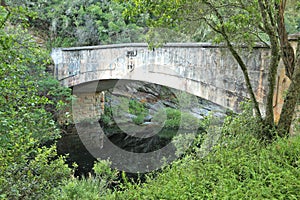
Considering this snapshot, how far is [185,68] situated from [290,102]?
9.29 ft

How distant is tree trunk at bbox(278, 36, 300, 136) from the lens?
3.62m

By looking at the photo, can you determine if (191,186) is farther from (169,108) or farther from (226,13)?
(169,108)

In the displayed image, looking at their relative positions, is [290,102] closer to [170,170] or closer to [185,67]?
[170,170]

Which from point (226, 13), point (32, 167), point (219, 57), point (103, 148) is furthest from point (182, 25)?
point (103, 148)

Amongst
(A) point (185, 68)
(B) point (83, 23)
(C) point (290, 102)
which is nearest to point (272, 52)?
(C) point (290, 102)

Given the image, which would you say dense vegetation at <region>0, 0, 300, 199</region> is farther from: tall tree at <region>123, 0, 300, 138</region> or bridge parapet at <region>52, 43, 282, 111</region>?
bridge parapet at <region>52, 43, 282, 111</region>

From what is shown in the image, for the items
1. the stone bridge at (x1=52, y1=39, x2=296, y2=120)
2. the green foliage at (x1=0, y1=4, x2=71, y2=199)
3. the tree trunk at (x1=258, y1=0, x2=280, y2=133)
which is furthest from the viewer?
the stone bridge at (x1=52, y1=39, x2=296, y2=120)

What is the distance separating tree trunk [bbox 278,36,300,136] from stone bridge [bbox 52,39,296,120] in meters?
0.52

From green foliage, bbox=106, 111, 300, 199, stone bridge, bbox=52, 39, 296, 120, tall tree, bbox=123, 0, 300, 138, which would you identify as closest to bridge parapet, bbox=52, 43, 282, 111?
stone bridge, bbox=52, 39, 296, 120

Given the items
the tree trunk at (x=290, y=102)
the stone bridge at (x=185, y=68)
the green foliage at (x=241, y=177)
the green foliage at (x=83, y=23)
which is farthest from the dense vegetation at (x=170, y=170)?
the green foliage at (x=83, y=23)

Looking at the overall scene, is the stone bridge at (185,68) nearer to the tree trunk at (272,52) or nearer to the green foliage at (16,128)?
the tree trunk at (272,52)

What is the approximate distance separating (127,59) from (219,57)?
3701 mm

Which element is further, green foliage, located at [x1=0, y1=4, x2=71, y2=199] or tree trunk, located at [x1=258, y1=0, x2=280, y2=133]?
tree trunk, located at [x1=258, y1=0, x2=280, y2=133]

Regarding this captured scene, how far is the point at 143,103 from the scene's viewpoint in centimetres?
1462
